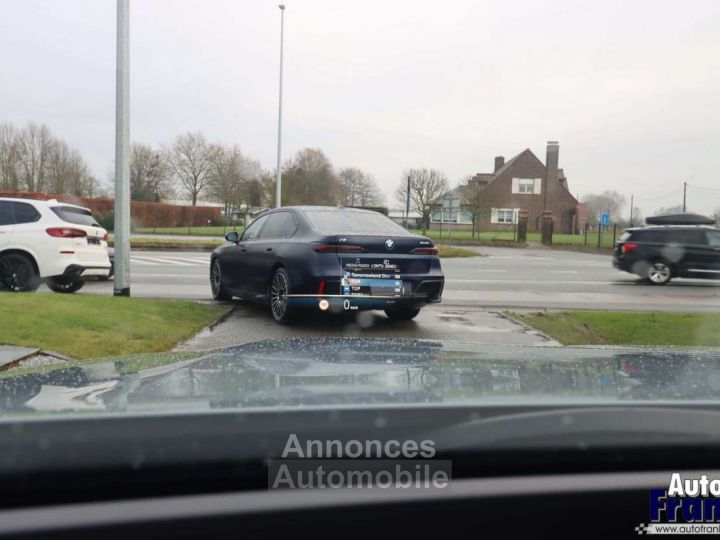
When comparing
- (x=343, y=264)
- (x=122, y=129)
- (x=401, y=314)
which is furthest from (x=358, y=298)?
(x=122, y=129)

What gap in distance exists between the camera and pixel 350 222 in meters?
8.58

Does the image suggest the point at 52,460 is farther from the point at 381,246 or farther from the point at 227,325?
the point at 227,325

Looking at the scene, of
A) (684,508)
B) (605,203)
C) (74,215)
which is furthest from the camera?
(605,203)

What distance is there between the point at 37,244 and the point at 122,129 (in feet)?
7.78

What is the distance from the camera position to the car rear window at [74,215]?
1101 centimetres

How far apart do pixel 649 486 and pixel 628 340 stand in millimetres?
7085

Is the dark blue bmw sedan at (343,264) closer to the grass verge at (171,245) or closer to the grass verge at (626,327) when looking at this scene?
the grass verge at (626,327)

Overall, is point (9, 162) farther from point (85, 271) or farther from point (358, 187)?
point (85, 271)

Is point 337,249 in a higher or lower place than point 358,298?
higher

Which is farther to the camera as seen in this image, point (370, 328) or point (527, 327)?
point (527, 327)

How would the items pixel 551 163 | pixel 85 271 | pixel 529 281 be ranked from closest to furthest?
pixel 85 271, pixel 529 281, pixel 551 163

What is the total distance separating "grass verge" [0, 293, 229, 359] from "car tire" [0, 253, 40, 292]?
5.77 feet

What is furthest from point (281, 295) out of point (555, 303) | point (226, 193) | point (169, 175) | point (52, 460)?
point (169, 175)

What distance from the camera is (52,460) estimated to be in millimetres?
1418
